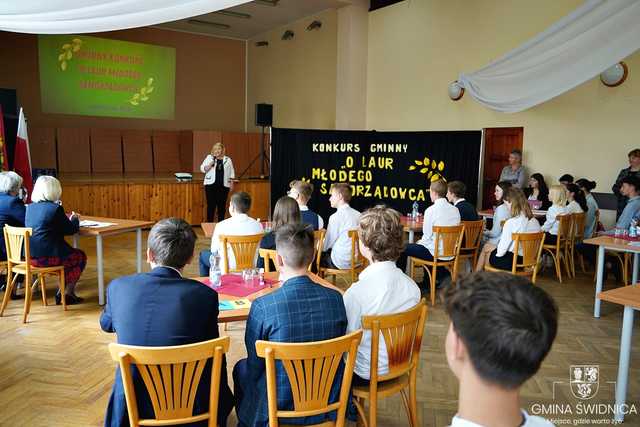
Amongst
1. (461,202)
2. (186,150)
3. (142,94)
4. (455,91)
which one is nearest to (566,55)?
(461,202)

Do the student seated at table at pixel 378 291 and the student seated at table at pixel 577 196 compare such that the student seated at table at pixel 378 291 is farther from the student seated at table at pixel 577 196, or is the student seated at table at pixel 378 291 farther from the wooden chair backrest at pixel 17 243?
the student seated at table at pixel 577 196

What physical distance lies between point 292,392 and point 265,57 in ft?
39.0

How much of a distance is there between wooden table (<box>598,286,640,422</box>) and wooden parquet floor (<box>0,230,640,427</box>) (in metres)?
0.14

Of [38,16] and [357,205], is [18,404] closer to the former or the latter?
[38,16]

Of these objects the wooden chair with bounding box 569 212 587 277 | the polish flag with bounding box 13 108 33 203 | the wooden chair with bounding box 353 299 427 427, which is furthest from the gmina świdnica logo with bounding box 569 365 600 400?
the polish flag with bounding box 13 108 33 203

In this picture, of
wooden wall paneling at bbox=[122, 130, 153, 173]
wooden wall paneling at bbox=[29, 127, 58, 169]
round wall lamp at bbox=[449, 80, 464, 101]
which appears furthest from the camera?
wooden wall paneling at bbox=[122, 130, 153, 173]

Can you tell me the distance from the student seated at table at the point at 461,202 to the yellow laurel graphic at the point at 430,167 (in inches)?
71.2

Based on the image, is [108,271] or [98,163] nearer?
[108,271]

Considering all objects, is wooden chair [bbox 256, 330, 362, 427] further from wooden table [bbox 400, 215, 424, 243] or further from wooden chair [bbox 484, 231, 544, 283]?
wooden table [bbox 400, 215, 424, 243]

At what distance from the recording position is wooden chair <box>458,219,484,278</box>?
205 inches

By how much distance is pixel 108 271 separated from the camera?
602cm

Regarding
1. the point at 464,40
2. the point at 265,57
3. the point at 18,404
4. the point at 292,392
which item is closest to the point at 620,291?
the point at 292,392

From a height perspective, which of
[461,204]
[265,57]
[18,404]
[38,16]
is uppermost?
[265,57]

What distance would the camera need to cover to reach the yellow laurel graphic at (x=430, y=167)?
734 centimetres
